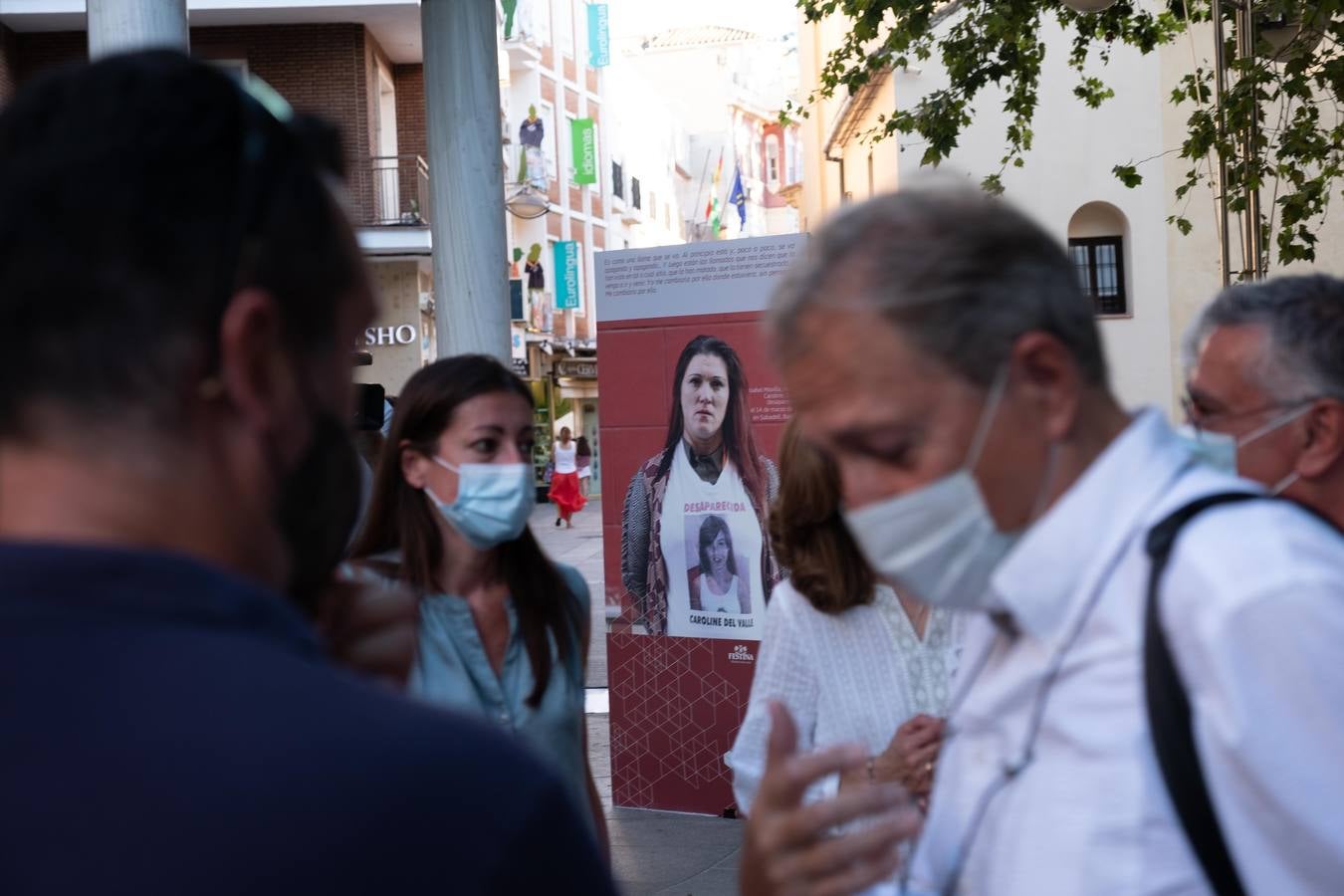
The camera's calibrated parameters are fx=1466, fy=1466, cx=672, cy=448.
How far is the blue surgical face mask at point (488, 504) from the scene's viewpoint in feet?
12.3

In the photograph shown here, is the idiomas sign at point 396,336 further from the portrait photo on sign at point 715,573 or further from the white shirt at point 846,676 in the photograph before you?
the white shirt at point 846,676

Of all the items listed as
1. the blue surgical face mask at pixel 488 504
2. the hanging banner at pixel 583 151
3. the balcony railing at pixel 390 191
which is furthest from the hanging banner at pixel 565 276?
the blue surgical face mask at pixel 488 504

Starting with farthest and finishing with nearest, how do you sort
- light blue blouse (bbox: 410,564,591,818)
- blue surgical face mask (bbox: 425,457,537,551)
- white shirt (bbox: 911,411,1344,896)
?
blue surgical face mask (bbox: 425,457,537,551)
light blue blouse (bbox: 410,564,591,818)
white shirt (bbox: 911,411,1344,896)

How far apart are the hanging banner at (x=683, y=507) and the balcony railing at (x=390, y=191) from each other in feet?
58.9

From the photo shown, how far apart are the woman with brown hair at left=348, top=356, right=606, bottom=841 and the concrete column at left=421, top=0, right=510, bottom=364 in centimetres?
281

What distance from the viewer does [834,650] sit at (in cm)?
344

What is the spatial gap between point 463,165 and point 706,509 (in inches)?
78.5

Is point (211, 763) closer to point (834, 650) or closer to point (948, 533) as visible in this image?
point (948, 533)

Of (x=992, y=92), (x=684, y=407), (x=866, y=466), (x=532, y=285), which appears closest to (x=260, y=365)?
(x=866, y=466)

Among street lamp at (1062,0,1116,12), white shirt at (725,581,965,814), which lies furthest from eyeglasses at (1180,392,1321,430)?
street lamp at (1062,0,1116,12)

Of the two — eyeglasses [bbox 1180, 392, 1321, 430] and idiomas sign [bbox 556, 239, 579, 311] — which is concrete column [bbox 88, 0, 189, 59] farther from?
idiomas sign [bbox 556, 239, 579, 311]

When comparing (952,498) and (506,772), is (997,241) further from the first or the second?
(506,772)

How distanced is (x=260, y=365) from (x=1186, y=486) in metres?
1.03

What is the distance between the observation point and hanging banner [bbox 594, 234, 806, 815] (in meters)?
7.02
